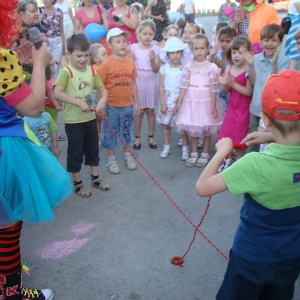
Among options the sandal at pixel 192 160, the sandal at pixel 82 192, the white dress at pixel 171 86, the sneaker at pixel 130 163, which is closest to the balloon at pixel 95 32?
the white dress at pixel 171 86

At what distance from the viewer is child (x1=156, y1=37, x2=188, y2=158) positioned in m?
4.77

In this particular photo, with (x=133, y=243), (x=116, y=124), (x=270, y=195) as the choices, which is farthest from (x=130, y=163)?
(x=270, y=195)

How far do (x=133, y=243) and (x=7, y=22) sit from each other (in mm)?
1914

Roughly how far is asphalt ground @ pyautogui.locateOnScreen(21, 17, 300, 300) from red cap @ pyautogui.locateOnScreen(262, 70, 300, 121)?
4.92 feet

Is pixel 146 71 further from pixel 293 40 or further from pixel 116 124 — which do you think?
pixel 293 40

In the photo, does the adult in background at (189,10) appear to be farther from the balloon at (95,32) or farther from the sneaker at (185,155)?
the sneaker at (185,155)

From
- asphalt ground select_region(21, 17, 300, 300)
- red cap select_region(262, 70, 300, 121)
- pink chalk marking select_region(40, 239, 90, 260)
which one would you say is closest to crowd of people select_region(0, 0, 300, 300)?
red cap select_region(262, 70, 300, 121)

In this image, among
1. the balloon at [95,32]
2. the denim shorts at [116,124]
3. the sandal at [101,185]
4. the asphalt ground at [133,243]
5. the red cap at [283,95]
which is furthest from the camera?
the balloon at [95,32]

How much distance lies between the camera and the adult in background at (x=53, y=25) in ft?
22.2

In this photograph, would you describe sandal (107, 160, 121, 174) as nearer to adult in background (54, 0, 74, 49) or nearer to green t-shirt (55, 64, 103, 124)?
green t-shirt (55, 64, 103, 124)

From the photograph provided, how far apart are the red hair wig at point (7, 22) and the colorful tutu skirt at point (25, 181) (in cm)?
54

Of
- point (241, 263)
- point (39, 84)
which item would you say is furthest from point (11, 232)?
point (241, 263)

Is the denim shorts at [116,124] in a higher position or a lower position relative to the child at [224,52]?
lower

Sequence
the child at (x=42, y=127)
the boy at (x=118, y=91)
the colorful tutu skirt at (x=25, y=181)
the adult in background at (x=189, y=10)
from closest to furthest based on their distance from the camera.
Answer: the colorful tutu skirt at (x=25, y=181), the child at (x=42, y=127), the boy at (x=118, y=91), the adult in background at (x=189, y=10)
